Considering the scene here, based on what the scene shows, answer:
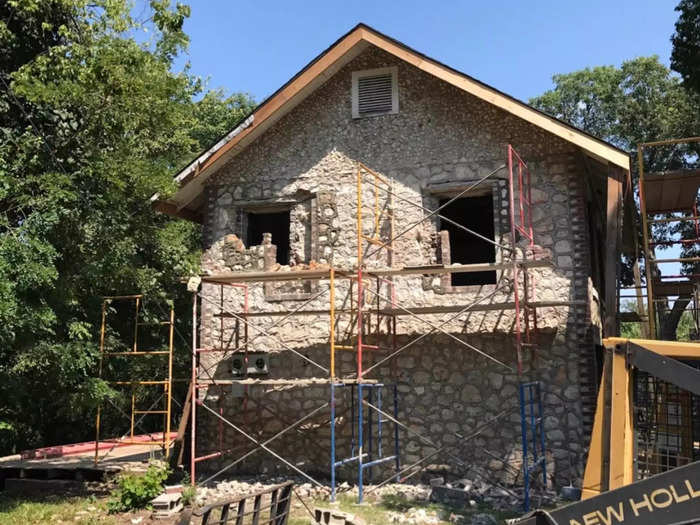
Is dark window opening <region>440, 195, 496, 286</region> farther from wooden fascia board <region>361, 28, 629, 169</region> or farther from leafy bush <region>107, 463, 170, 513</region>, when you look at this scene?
leafy bush <region>107, 463, 170, 513</region>

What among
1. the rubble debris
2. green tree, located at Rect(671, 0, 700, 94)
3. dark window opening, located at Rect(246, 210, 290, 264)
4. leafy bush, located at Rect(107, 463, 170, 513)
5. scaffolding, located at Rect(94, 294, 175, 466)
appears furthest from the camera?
green tree, located at Rect(671, 0, 700, 94)

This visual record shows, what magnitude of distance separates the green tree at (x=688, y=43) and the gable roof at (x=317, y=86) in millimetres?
5658

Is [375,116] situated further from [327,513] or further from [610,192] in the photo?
[327,513]

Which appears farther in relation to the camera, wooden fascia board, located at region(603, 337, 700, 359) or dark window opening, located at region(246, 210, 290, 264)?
dark window opening, located at region(246, 210, 290, 264)

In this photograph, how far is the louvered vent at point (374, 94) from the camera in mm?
12336

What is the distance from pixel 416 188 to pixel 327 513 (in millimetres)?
5715

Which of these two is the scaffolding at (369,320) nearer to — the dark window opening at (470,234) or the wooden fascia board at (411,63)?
the wooden fascia board at (411,63)

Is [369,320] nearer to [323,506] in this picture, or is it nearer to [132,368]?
[323,506]

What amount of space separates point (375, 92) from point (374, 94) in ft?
0.14

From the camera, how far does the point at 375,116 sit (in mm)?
12320

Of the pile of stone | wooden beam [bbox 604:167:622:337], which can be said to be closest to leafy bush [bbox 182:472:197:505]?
the pile of stone

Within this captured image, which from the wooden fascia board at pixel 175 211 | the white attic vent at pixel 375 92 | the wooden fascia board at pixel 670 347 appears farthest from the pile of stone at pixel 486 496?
the wooden fascia board at pixel 175 211

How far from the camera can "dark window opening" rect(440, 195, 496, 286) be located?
44.3 ft

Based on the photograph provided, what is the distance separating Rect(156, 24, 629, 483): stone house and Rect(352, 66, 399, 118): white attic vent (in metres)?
0.04
